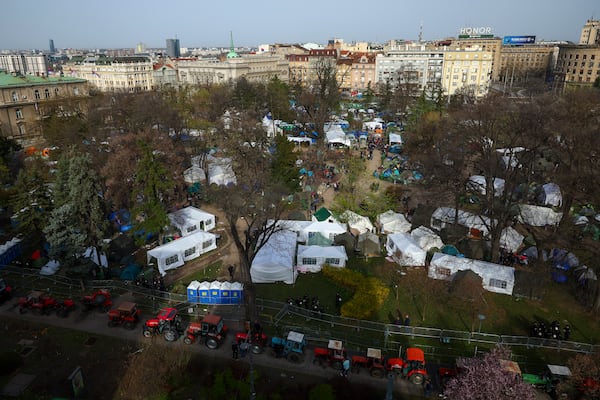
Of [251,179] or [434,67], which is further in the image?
[434,67]

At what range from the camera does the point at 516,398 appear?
34.8 feet

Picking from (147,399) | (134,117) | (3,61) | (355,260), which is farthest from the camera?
(3,61)

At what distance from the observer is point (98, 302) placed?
1836cm

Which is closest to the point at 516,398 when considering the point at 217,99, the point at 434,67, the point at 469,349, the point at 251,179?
the point at 469,349

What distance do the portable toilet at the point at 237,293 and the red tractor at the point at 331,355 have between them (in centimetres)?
505

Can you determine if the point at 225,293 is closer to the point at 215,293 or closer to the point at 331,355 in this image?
the point at 215,293

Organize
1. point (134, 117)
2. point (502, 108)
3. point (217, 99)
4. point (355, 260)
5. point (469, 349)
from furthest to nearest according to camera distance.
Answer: point (217, 99) < point (134, 117) < point (502, 108) < point (355, 260) < point (469, 349)

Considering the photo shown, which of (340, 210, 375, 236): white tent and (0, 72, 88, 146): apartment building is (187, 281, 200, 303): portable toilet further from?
(0, 72, 88, 146): apartment building

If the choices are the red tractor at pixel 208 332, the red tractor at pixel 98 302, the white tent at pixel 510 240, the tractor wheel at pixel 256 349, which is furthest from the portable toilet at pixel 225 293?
the white tent at pixel 510 240

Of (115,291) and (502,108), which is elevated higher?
(502,108)

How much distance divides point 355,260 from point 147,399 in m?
13.4

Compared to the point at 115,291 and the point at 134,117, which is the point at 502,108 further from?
the point at 134,117

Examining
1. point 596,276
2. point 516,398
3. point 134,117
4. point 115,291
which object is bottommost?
point 115,291

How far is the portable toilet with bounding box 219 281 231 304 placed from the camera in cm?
1888
